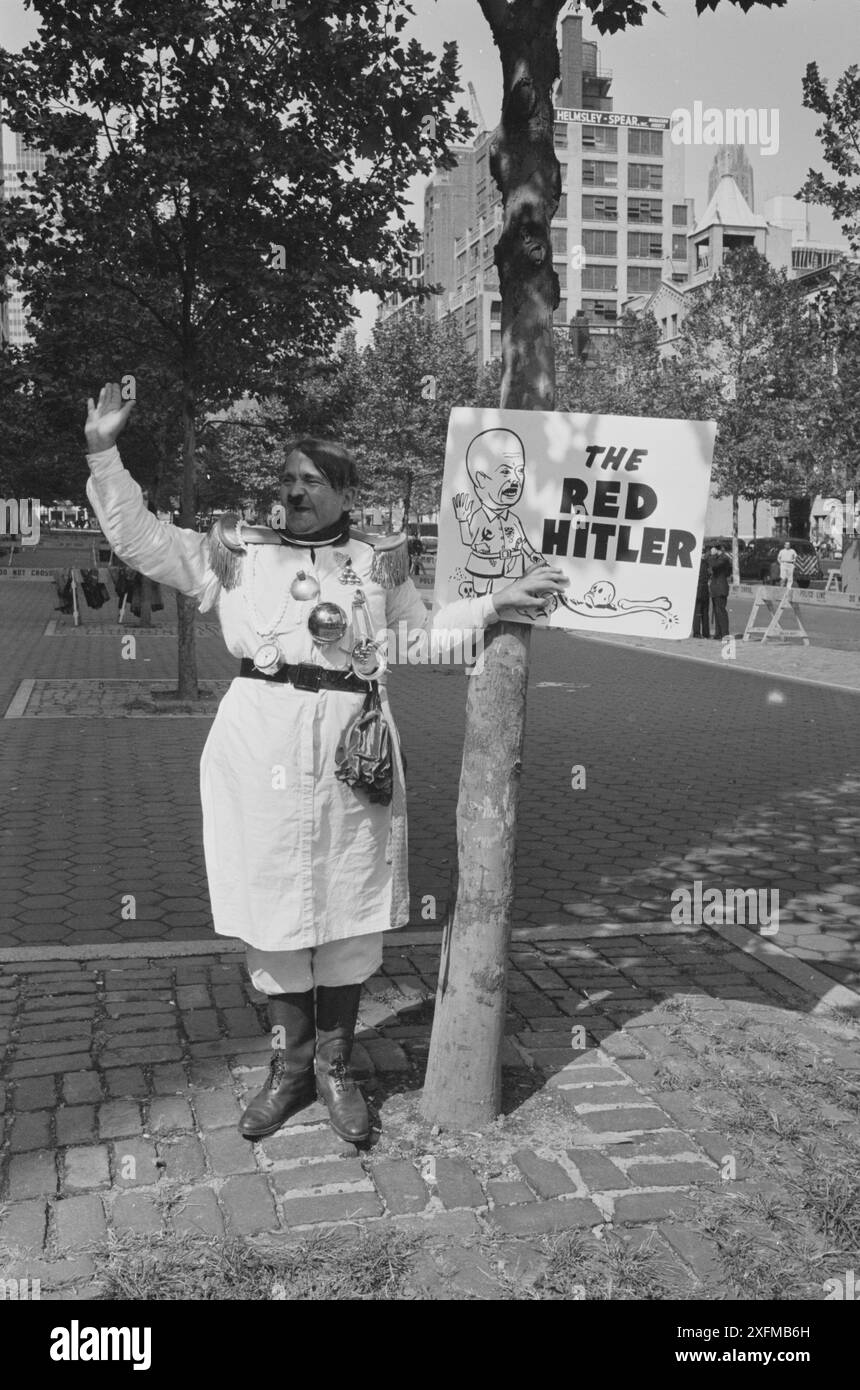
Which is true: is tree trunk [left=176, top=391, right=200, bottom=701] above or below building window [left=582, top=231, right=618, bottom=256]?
below

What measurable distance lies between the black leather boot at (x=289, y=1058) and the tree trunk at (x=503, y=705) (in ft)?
1.23

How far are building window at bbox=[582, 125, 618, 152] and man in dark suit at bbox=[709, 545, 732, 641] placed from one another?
90093 millimetres

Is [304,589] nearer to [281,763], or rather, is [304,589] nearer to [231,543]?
[231,543]

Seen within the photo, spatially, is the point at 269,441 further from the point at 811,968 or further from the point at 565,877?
the point at 811,968

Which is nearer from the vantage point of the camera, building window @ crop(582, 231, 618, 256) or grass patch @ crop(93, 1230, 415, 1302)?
grass patch @ crop(93, 1230, 415, 1302)

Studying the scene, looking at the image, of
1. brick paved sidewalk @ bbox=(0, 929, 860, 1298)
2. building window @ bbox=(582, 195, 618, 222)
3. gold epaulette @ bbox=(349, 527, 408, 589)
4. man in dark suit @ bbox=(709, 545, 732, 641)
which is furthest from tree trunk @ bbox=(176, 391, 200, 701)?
building window @ bbox=(582, 195, 618, 222)

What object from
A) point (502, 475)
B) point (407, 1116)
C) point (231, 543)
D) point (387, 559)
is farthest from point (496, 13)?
point (407, 1116)

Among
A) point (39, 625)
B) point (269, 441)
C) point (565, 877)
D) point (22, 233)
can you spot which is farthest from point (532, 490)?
point (39, 625)

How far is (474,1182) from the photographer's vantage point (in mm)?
3539

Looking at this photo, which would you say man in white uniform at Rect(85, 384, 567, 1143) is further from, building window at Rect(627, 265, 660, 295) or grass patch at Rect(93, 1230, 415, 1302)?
building window at Rect(627, 265, 660, 295)

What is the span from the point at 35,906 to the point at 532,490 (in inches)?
137

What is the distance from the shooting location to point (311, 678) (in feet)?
12.0

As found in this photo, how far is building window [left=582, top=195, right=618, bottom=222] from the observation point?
102m

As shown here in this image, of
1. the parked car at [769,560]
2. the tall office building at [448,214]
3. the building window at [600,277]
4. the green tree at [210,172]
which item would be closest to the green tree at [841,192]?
the green tree at [210,172]
